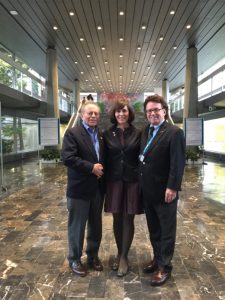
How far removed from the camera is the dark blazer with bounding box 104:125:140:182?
3.17 meters

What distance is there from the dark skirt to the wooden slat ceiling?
28.2 ft

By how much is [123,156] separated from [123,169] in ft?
0.42

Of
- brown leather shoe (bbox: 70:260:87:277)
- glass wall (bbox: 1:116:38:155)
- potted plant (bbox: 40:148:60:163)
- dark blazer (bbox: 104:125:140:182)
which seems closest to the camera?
dark blazer (bbox: 104:125:140:182)

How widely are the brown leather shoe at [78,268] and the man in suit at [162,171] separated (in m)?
0.70

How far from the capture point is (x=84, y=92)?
34594 mm

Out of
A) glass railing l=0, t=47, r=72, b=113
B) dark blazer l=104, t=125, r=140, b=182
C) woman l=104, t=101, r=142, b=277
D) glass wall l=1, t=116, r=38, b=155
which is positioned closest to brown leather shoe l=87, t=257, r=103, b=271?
woman l=104, t=101, r=142, b=277

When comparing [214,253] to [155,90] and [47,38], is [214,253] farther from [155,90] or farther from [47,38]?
[155,90]

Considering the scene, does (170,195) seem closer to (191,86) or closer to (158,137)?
(158,137)

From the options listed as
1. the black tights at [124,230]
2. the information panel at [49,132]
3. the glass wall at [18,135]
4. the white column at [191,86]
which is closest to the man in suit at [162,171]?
the black tights at [124,230]

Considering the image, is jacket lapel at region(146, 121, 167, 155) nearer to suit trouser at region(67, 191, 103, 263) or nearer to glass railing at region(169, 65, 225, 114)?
suit trouser at region(67, 191, 103, 263)

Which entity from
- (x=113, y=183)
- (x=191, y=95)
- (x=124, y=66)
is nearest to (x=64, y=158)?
(x=113, y=183)

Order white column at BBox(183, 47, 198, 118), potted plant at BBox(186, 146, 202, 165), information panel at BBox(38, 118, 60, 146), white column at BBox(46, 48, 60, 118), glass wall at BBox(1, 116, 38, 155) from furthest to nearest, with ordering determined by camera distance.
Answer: glass wall at BBox(1, 116, 38, 155) < white column at BBox(46, 48, 60, 118) < white column at BBox(183, 47, 198, 118) < information panel at BBox(38, 118, 60, 146) < potted plant at BBox(186, 146, 202, 165)

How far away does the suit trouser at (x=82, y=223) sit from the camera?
322 cm

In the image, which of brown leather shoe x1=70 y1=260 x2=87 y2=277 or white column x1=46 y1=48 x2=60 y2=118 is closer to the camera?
brown leather shoe x1=70 y1=260 x2=87 y2=277
